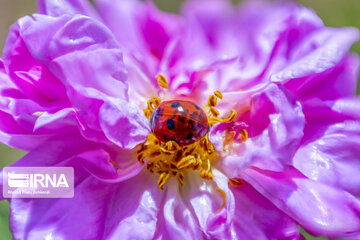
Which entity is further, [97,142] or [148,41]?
[148,41]

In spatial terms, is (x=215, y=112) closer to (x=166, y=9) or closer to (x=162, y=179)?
(x=162, y=179)

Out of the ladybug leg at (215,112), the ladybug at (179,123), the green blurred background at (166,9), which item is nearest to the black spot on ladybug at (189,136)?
the ladybug at (179,123)

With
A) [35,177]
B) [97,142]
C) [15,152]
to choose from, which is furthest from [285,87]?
[15,152]

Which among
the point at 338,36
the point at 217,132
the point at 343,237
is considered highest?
the point at 338,36

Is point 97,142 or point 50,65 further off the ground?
point 50,65

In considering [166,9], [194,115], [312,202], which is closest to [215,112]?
[194,115]

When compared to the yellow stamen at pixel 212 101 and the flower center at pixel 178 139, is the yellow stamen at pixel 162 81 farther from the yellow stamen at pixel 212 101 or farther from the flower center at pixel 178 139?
the yellow stamen at pixel 212 101

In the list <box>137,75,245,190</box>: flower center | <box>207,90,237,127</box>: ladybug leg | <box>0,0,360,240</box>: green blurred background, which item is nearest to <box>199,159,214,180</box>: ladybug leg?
<box>137,75,245,190</box>: flower center

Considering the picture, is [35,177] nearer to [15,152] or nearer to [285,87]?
[285,87]
